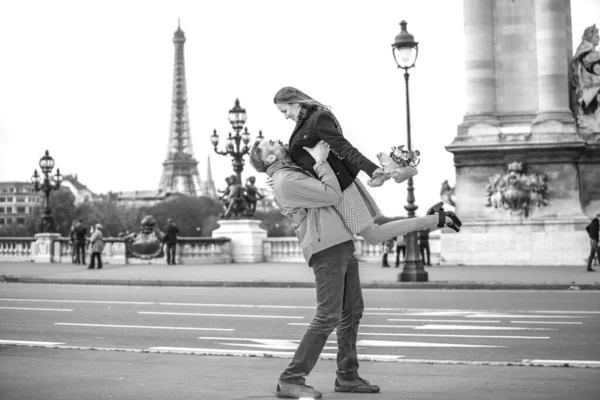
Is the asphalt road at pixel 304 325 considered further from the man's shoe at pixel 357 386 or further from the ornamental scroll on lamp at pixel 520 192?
the ornamental scroll on lamp at pixel 520 192

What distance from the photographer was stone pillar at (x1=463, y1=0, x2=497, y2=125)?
32875 mm

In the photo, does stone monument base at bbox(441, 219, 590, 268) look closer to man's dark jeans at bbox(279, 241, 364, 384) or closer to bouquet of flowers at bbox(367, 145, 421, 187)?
man's dark jeans at bbox(279, 241, 364, 384)

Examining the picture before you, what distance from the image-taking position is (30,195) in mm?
137000

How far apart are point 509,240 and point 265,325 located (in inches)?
736

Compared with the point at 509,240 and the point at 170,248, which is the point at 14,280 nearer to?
the point at 170,248

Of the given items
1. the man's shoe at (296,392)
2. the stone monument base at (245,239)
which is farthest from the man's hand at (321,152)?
the stone monument base at (245,239)

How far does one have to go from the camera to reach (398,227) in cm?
727

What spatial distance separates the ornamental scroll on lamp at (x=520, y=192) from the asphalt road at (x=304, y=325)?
10220 millimetres

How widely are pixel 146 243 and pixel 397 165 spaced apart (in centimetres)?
3382

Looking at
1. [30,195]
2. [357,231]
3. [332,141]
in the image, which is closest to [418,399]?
[357,231]

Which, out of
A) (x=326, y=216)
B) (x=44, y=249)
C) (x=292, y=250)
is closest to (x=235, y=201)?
(x=292, y=250)

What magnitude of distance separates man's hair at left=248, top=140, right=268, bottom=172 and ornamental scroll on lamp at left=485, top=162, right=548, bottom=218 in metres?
24.6

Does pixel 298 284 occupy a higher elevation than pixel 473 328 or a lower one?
higher

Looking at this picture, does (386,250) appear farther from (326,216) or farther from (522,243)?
(326,216)
